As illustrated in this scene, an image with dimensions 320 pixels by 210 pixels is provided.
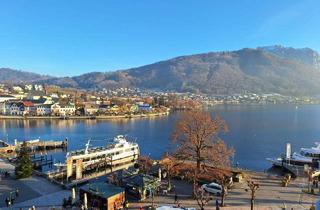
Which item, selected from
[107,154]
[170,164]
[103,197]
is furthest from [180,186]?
[107,154]

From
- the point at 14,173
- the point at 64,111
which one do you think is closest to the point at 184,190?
the point at 14,173

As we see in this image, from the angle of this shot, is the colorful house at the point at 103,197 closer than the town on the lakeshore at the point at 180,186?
Yes

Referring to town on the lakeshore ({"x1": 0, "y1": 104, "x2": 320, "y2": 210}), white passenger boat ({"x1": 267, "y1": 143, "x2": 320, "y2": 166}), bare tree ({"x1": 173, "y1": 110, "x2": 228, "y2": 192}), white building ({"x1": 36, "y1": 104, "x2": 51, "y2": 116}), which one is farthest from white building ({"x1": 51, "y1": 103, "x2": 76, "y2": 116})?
bare tree ({"x1": 173, "y1": 110, "x2": 228, "y2": 192})

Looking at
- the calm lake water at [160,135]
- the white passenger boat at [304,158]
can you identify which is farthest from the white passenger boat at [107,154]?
the white passenger boat at [304,158]

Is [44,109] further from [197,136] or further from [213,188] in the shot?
[213,188]

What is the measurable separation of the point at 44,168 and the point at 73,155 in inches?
159

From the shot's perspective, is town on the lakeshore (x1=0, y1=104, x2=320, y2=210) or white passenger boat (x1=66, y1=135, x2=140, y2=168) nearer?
town on the lakeshore (x1=0, y1=104, x2=320, y2=210)

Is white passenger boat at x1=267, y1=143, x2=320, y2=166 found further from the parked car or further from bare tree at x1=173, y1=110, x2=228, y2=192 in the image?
the parked car

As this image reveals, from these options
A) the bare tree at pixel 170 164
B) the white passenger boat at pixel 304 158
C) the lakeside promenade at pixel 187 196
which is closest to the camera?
the lakeside promenade at pixel 187 196

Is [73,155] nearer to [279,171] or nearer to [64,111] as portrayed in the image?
[279,171]

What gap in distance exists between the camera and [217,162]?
22891mm

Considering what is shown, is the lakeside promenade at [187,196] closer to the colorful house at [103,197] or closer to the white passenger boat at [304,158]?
the colorful house at [103,197]

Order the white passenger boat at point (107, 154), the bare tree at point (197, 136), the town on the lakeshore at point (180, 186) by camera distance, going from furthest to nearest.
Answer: the white passenger boat at point (107, 154)
the bare tree at point (197, 136)
the town on the lakeshore at point (180, 186)

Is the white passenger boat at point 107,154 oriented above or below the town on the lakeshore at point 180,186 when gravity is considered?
below
